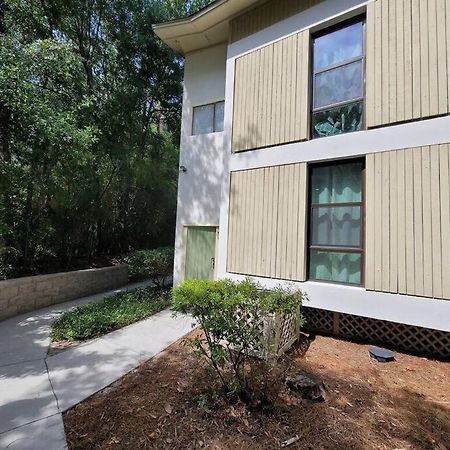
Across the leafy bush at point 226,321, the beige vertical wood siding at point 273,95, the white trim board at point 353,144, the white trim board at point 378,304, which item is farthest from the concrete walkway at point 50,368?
the beige vertical wood siding at point 273,95

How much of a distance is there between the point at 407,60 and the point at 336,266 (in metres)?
3.51

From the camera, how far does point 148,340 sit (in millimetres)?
4949

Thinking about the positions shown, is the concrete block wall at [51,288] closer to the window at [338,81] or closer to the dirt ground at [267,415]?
the dirt ground at [267,415]

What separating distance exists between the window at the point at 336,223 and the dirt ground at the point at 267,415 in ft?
5.55

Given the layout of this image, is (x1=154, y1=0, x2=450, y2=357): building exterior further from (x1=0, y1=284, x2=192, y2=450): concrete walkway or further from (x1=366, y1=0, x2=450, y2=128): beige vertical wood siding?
(x1=0, y1=284, x2=192, y2=450): concrete walkway

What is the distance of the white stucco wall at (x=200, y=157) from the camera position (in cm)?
745

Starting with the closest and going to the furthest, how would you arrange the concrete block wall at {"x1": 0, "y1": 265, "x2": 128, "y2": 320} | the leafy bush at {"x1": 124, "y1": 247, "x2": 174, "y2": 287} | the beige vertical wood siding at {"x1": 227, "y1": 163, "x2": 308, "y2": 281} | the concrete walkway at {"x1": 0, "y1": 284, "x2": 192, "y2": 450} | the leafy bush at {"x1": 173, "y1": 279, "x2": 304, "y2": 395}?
the concrete walkway at {"x1": 0, "y1": 284, "x2": 192, "y2": 450} < the leafy bush at {"x1": 173, "y1": 279, "x2": 304, "y2": 395} < the beige vertical wood siding at {"x1": 227, "y1": 163, "x2": 308, "y2": 281} < the concrete block wall at {"x1": 0, "y1": 265, "x2": 128, "y2": 320} < the leafy bush at {"x1": 124, "y1": 247, "x2": 174, "y2": 287}

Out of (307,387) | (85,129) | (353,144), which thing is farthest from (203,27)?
(307,387)

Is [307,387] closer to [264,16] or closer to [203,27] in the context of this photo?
[264,16]

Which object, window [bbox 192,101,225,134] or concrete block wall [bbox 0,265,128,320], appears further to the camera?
window [bbox 192,101,225,134]

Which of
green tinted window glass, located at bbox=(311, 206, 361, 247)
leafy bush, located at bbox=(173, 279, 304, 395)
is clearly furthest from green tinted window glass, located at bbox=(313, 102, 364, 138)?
leafy bush, located at bbox=(173, 279, 304, 395)

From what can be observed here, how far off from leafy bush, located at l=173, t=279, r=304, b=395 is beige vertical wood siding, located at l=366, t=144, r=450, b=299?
2484 millimetres

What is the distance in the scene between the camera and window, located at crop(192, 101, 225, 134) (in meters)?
7.66

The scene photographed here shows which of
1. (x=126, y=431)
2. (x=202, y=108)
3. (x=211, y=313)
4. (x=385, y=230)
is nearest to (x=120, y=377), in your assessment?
(x=126, y=431)
